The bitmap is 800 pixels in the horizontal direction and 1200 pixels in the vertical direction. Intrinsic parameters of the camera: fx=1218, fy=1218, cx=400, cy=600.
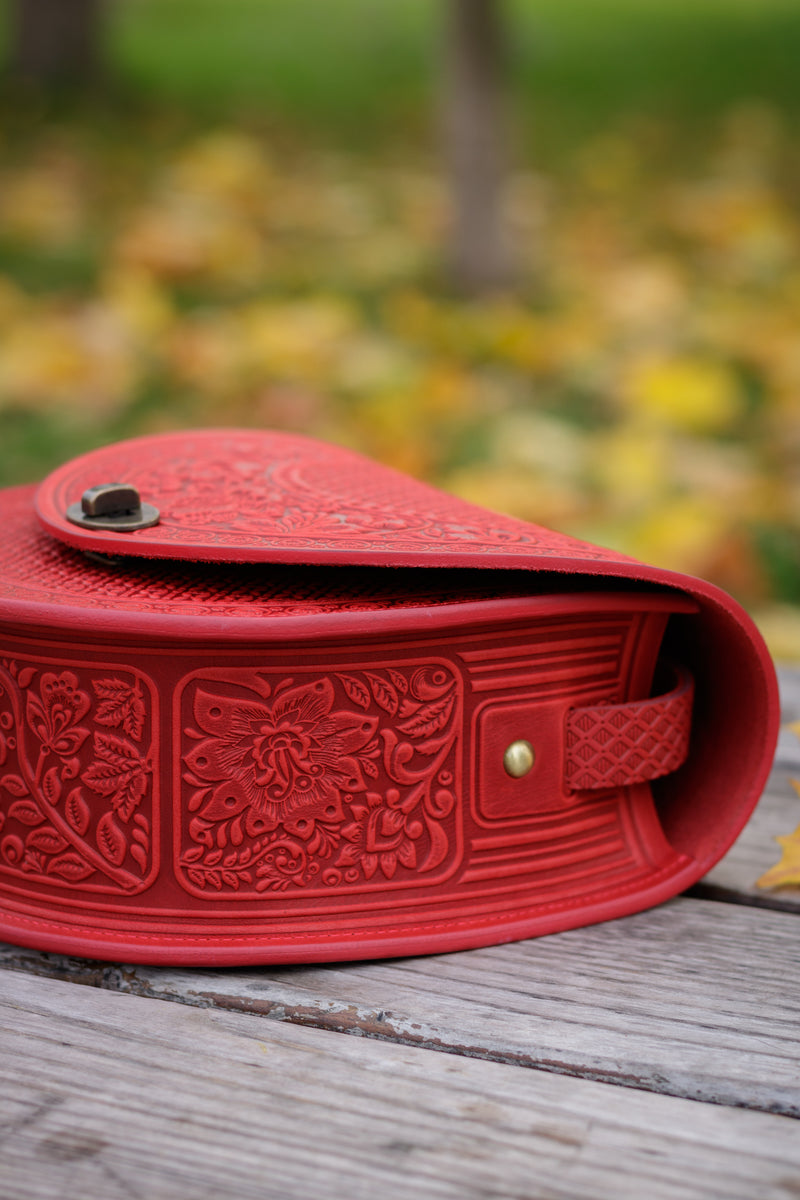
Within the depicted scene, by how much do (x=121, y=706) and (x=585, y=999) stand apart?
393mm

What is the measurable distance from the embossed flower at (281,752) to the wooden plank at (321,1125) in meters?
0.15

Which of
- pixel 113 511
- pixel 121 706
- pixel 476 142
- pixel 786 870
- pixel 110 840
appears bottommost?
pixel 786 870

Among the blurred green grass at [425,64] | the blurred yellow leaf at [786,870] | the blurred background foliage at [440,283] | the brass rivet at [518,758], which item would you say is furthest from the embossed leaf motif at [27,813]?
the blurred green grass at [425,64]

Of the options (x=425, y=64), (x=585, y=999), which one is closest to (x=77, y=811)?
(x=585, y=999)

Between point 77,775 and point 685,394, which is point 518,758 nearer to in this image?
point 77,775

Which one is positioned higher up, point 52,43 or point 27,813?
point 52,43

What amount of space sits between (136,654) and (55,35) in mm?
5063

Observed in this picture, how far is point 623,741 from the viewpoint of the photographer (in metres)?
0.96

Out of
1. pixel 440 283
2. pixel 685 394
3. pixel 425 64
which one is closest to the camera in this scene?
pixel 685 394

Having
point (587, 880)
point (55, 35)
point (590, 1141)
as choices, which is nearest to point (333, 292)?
point (55, 35)

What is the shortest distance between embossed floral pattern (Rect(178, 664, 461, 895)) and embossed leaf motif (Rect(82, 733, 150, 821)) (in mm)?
36

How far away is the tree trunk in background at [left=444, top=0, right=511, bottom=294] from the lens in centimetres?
329

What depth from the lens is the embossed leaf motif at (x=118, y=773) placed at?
2.88 ft

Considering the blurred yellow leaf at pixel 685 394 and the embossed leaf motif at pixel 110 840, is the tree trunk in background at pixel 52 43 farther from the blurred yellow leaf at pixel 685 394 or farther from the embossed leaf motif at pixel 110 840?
the embossed leaf motif at pixel 110 840
